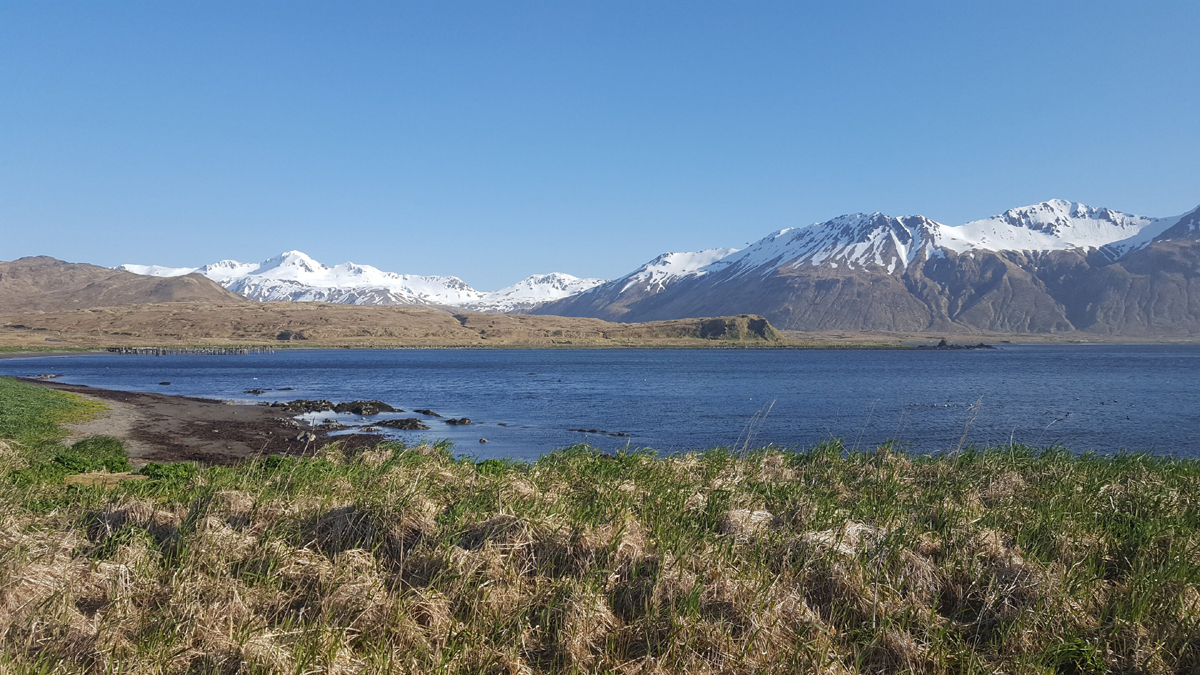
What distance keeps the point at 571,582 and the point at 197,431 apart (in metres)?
39.0

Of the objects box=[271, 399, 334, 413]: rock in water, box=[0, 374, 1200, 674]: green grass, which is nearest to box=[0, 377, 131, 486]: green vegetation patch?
box=[0, 374, 1200, 674]: green grass

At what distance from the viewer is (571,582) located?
357 inches

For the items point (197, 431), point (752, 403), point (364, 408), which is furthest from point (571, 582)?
point (752, 403)

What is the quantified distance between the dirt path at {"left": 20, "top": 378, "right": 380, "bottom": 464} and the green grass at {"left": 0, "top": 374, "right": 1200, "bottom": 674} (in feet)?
52.1

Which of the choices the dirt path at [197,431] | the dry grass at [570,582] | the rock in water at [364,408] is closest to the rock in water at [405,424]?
the dirt path at [197,431]

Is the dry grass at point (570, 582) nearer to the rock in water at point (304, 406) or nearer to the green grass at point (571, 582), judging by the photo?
the green grass at point (571, 582)

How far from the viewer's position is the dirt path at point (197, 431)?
3281cm

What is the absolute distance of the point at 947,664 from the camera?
837cm

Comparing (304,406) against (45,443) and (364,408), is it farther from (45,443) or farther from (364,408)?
(45,443)

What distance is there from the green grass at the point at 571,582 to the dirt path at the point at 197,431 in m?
15.9

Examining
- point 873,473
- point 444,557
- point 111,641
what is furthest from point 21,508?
point 873,473

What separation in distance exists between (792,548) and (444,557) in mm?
4866

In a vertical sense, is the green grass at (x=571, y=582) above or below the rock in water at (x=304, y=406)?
above

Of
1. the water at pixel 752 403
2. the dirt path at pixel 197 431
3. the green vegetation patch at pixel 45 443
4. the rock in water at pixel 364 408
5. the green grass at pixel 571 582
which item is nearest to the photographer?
the green grass at pixel 571 582
